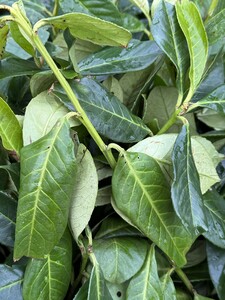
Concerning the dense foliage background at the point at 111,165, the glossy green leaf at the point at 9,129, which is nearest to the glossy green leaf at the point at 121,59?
the dense foliage background at the point at 111,165

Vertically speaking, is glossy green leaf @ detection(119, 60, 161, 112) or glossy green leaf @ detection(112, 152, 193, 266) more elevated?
glossy green leaf @ detection(119, 60, 161, 112)

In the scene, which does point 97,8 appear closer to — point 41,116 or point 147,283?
point 41,116

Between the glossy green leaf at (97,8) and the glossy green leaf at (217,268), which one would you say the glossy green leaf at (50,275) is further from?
the glossy green leaf at (97,8)

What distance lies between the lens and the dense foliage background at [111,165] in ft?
1.72

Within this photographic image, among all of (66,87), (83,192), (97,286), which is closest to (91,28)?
(66,87)

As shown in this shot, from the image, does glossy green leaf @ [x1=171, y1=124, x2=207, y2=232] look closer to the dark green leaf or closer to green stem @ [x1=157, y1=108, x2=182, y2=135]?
green stem @ [x1=157, y1=108, x2=182, y2=135]

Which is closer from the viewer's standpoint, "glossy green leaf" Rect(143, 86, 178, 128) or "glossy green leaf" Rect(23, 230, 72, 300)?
"glossy green leaf" Rect(23, 230, 72, 300)

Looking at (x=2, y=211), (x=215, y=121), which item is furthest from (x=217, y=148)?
(x=2, y=211)

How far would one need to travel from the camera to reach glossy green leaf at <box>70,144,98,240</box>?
1.82 ft

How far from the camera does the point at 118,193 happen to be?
55 centimetres

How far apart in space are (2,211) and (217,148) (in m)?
0.29

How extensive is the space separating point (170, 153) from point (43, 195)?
15cm

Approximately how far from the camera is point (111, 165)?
0.58 m

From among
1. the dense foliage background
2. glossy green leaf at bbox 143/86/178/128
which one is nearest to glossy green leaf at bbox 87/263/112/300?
the dense foliage background
